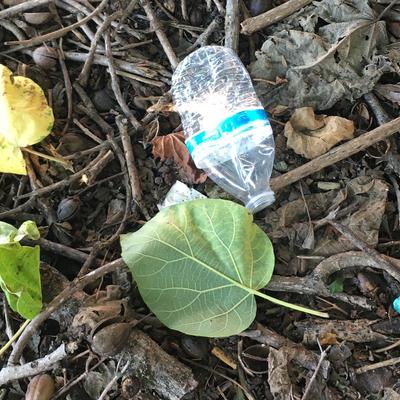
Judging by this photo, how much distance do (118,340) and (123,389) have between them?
121mm

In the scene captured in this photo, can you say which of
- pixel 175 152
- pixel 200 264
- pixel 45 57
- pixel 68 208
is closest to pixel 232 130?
pixel 175 152

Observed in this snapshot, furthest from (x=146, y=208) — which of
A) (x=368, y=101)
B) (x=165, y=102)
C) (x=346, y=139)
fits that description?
(x=368, y=101)

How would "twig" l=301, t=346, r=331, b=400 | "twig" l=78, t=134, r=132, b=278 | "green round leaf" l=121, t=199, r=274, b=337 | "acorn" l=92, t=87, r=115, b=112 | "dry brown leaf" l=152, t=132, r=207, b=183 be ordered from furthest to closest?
"acorn" l=92, t=87, r=115, b=112
"dry brown leaf" l=152, t=132, r=207, b=183
"twig" l=78, t=134, r=132, b=278
"green round leaf" l=121, t=199, r=274, b=337
"twig" l=301, t=346, r=331, b=400

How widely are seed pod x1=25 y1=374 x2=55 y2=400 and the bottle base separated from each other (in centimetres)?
72

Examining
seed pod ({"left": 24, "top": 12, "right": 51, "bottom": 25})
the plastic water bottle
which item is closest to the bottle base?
the plastic water bottle

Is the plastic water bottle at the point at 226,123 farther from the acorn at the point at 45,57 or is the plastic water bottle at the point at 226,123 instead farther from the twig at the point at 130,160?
the acorn at the point at 45,57

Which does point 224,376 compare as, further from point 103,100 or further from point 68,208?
point 103,100

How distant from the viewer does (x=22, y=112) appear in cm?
165

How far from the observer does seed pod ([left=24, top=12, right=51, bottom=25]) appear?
186cm

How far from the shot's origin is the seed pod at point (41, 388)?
1479mm

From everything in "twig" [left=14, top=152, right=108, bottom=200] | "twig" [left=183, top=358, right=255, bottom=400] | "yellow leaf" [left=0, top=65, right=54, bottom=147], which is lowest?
"twig" [left=183, top=358, right=255, bottom=400]

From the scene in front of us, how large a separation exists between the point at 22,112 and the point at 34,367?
2.33 ft

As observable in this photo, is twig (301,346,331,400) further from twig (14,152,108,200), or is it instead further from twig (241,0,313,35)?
twig (241,0,313,35)

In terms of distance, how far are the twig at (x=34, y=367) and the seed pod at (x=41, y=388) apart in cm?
2
